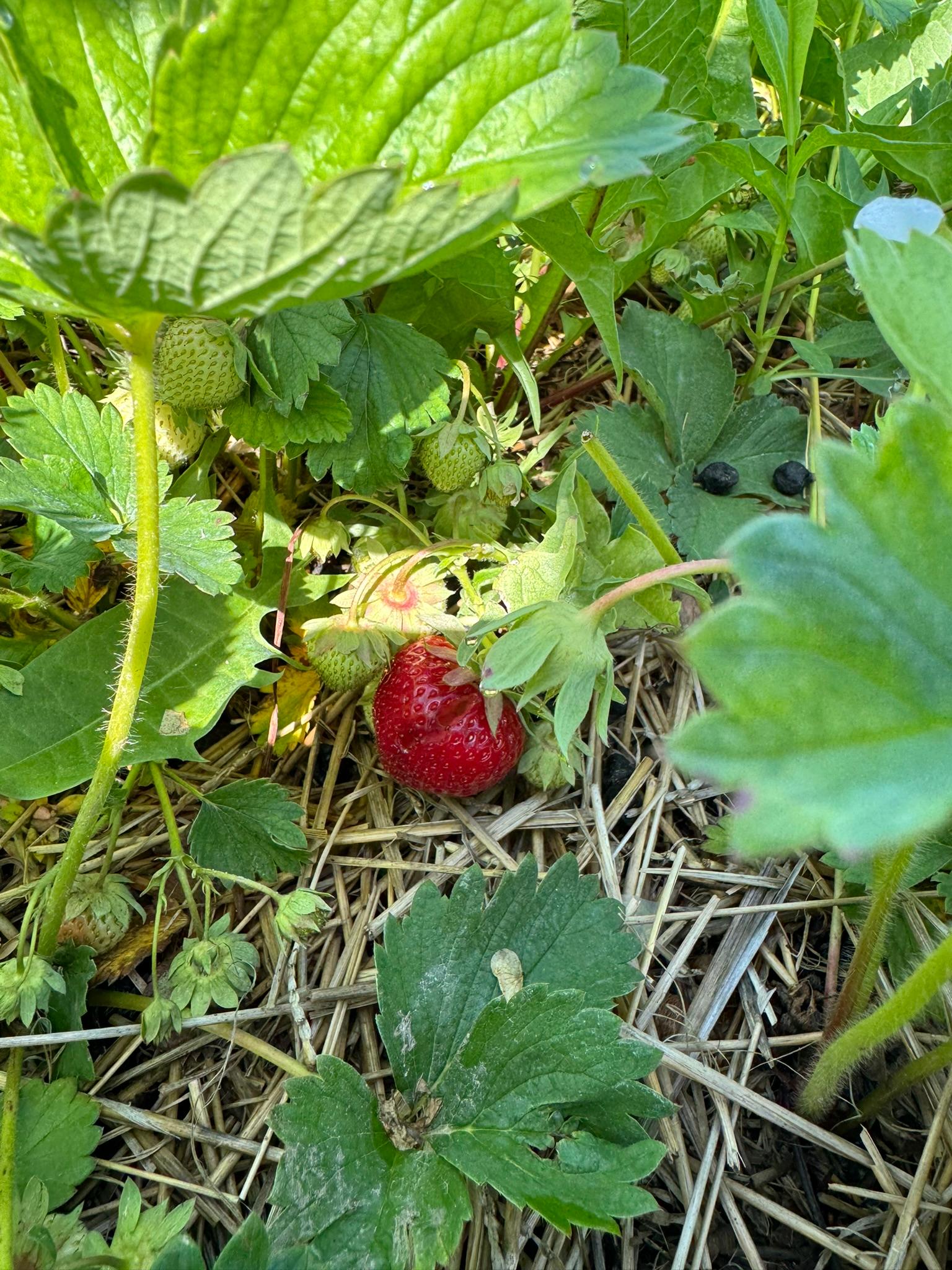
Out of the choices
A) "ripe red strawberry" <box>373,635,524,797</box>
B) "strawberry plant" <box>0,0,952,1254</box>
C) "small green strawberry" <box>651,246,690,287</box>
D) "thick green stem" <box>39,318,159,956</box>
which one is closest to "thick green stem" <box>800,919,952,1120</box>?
"strawberry plant" <box>0,0,952,1254</box>

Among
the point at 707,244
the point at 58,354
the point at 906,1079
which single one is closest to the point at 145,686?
the point at 58,354

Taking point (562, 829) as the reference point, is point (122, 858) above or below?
above

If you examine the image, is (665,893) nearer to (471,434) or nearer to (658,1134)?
(658,1134)

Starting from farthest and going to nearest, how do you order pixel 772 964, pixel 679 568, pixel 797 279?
pixel 797 279 → pixel 772 964 → pixel 679 568

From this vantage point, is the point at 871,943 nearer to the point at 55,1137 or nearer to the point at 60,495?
the point at 55,1137

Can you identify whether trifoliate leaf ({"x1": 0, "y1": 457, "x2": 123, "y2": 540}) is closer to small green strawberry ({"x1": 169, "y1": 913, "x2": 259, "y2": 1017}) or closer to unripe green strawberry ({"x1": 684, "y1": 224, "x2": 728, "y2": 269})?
small green strawberry ({"x1": 169, "y1": 913, "x2": 259, "y2": 1017})

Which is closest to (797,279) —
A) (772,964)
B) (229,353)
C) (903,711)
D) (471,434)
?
(471,434)

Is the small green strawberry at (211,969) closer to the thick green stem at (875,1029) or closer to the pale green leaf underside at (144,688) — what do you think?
Answer: the pale green leaf underside at (144,688)
